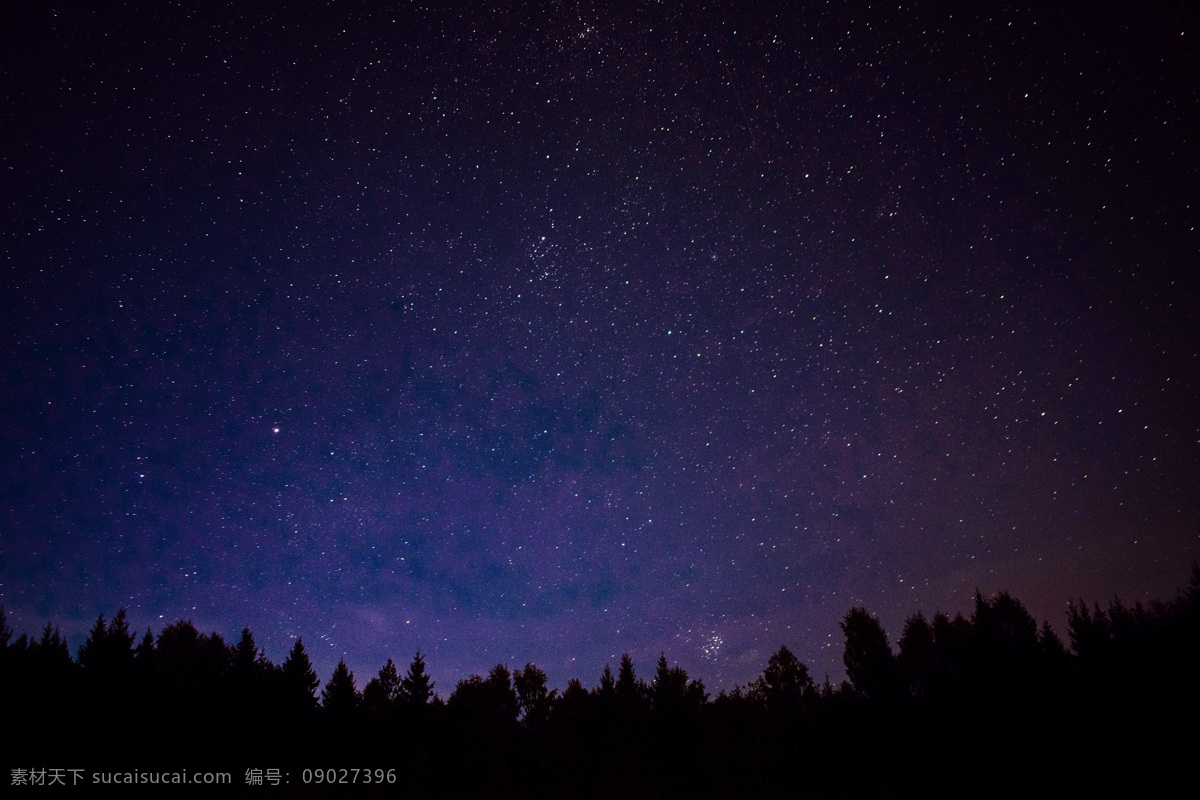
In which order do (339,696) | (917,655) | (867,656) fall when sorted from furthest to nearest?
(917,655) → (867,656) → (339,696)

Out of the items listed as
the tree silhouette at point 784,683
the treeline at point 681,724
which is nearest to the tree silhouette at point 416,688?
the treeline at point 681,724

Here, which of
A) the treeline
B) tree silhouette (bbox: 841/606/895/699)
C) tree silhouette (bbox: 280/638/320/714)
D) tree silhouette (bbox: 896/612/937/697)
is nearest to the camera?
the treeline

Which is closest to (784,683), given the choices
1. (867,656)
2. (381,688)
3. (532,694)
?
(867,656)

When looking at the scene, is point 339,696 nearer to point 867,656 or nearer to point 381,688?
point 381,688

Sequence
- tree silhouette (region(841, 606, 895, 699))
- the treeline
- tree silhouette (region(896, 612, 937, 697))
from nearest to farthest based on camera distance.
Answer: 1. the treeline
2. tree silhouette (region(841, 606, 895, 699))
3. tree silhouette (region(896, 612, 937, 697))

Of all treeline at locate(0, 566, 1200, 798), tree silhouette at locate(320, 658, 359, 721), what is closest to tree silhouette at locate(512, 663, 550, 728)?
treeline at locate(0, 566, 1200, 798)

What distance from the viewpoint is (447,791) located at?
3597cm

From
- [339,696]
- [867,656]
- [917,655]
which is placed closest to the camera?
[339,696]

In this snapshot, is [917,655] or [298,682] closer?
[298,682]

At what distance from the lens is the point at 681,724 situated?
36.8 m

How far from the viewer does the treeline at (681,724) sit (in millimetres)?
26359

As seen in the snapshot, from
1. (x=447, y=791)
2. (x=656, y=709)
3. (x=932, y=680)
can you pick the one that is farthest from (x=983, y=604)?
(x=447, y=791)

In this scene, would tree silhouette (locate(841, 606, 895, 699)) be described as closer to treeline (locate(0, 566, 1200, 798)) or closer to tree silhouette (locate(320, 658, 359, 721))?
treeline (locate(0, 566, 1200, 798))

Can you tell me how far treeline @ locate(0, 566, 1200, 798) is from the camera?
26.4 m
